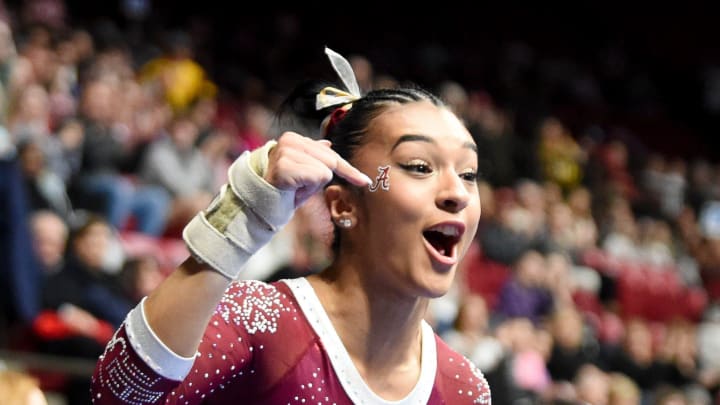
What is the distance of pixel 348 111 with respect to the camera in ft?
6.92

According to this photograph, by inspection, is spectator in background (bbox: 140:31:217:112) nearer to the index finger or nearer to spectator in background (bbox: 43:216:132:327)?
spectator in background (bbox: 43:216:132:327)

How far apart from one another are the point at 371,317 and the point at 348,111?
0.40 m

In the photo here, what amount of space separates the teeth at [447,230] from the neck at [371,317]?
6.1 inches

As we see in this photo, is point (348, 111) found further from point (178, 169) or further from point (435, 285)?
point (178, 169)

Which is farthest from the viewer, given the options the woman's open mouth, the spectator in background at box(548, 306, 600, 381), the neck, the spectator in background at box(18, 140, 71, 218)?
the spectator in background at box(548, 306, 600, 381)

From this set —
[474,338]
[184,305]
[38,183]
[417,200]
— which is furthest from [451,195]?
[474,338]

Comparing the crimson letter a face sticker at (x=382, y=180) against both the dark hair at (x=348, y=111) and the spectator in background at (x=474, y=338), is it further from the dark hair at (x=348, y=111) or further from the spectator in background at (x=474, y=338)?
the spectator in background at (x=474, y=338)

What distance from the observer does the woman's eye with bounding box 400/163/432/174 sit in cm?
193

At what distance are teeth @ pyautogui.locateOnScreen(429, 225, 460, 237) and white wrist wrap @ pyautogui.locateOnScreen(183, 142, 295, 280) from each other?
0.34 m

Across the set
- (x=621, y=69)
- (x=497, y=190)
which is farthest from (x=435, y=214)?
(x=621, y=69)

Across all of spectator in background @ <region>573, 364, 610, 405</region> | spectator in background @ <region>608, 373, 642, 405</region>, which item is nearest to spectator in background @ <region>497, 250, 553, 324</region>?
spectator in background @ <region>608, 373, 642, 405</region>

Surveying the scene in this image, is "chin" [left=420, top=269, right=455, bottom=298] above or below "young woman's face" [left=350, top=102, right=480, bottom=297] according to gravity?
below

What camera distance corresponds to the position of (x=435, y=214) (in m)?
1.88

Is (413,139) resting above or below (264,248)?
above
